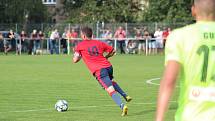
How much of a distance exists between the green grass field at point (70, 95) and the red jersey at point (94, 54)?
959 mm

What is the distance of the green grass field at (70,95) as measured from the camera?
12.6 meters

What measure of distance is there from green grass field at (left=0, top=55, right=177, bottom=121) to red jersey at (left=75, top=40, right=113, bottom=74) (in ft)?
3.15

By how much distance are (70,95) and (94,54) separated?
3907 millimetres

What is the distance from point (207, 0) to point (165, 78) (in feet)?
2.04

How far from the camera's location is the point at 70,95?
666 inches

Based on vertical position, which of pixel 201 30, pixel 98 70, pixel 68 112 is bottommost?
pixel 68 112

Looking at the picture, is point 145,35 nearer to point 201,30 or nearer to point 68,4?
point 68,4

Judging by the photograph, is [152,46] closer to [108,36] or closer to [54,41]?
[108,36]

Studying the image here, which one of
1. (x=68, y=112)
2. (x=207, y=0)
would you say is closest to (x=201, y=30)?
(x=207, y=0)

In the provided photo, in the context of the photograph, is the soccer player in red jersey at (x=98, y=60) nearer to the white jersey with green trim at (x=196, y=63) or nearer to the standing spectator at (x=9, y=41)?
the white jersey with green trim at (x=196, y=63)

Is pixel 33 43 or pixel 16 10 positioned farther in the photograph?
pixel 16 10

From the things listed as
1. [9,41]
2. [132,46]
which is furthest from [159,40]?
[9,41]

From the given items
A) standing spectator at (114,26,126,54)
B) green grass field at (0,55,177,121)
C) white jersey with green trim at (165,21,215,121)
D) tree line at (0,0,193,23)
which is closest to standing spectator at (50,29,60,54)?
standing spectator at (114,26,126,54)

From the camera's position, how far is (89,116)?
12375mm
